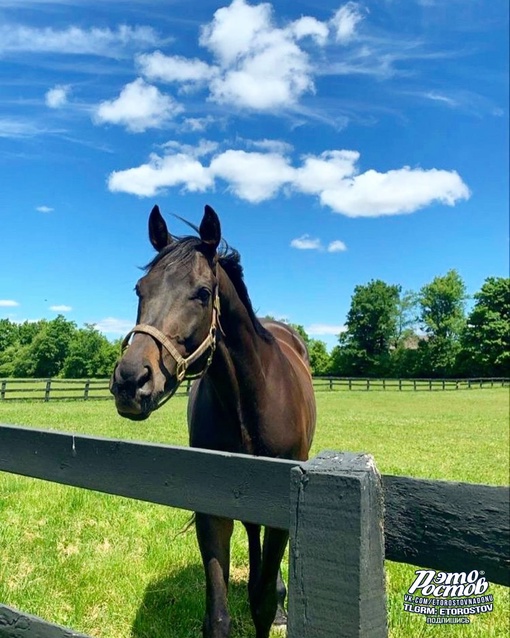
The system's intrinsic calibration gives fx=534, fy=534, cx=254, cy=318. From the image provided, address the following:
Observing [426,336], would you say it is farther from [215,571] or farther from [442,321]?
[215,571]

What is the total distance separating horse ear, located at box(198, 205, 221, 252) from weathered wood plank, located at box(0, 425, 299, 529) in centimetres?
134

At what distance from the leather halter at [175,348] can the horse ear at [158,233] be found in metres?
0.52

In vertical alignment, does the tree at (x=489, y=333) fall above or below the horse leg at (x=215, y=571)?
above

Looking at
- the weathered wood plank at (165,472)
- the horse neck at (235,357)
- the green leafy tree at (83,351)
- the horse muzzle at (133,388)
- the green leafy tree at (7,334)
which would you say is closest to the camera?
the weathered wood plank at (165,472)

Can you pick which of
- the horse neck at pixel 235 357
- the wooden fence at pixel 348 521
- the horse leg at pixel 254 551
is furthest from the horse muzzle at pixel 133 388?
the horse leg at pixel 254 551

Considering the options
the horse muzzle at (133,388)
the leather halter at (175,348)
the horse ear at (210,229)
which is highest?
the horse ear at (210,229)

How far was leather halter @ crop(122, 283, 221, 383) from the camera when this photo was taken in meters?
2.49

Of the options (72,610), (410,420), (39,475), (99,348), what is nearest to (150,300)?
(39,475)

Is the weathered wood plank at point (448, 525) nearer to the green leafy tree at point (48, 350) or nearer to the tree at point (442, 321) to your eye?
the green leafy tree at point (48, 350)

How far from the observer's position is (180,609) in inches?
153

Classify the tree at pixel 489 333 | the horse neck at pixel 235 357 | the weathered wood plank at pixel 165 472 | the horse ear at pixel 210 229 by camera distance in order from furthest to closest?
the tree at pixel 489 333
the horse neck at pixel 235 357
the horse ear at pixel 210 229
the weathered wood plank at pixel 165 472

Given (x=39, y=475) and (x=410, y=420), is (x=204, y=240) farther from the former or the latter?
(x=410, y=420)

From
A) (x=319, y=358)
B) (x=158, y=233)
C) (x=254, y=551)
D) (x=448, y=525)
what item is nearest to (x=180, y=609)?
(x=254, y=551)

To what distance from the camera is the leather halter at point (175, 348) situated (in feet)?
8.18
